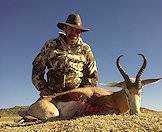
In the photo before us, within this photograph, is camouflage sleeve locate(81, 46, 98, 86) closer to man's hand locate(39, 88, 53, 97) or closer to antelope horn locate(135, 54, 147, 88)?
man's hand locate(39, 88, 53, 97)

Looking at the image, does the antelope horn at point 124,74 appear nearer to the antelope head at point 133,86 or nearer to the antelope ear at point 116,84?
the antelope head at point 133,86

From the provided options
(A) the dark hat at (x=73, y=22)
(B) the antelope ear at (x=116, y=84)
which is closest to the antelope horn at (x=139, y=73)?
(B) the antelope ear at (x=116, y=84)

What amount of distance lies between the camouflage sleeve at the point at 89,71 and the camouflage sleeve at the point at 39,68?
1.38 meters

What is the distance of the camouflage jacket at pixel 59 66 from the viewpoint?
42.9 feet

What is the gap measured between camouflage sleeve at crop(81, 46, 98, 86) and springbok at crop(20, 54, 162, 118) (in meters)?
1.37

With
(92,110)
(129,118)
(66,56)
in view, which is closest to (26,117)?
(92,110)

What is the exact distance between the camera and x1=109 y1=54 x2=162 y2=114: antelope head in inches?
425

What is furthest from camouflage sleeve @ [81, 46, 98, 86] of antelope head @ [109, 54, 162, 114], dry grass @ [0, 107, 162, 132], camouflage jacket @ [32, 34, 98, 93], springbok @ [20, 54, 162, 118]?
dry grass @ [0, 107, 162, 132]

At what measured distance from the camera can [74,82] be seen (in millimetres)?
13289

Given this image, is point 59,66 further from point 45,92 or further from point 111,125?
point 111,125

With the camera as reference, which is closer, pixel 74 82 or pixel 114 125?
pixel 114 125

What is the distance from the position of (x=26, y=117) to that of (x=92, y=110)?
1.77m

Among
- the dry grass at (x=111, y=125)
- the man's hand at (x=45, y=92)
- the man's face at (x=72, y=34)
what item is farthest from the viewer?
the man's face at (x=72, y=34)

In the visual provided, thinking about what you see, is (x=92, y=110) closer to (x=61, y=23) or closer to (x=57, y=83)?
(x=57, y=83)
